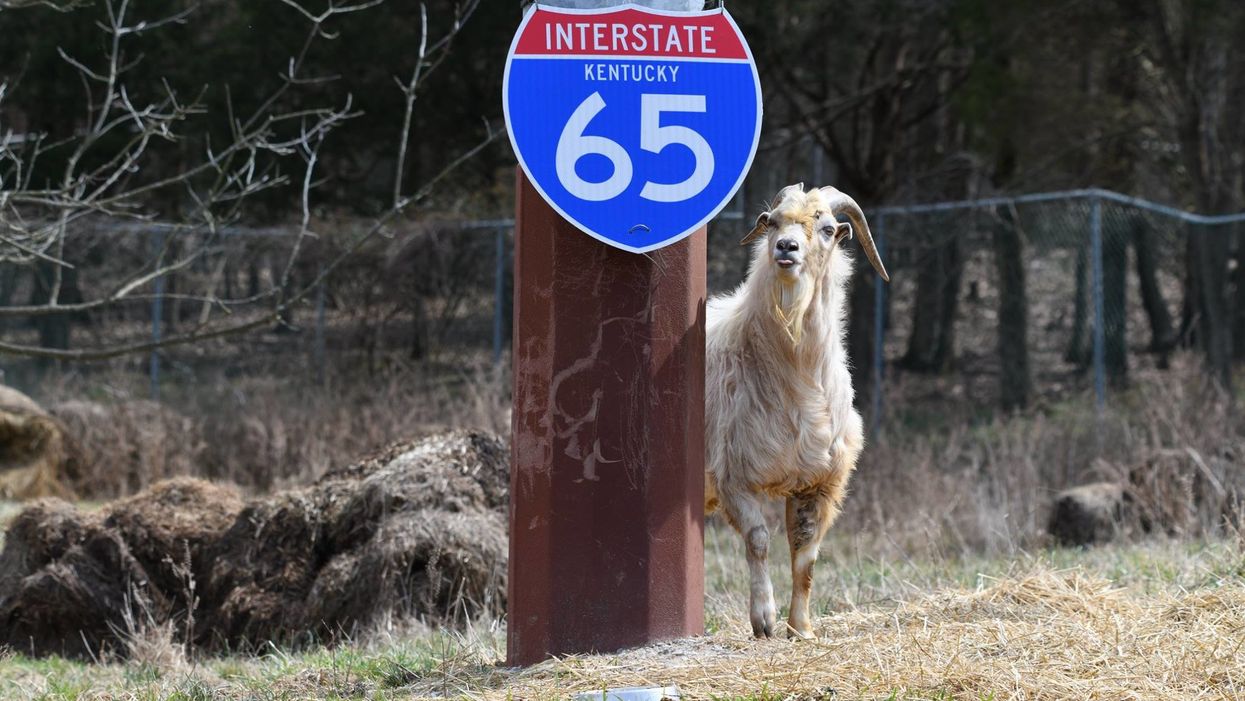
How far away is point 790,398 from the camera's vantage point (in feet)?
18.4

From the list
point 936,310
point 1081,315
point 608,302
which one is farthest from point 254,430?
point 608,302

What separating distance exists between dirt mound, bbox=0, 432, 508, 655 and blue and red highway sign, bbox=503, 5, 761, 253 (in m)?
3.53

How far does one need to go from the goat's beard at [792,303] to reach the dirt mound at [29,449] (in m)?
10.3

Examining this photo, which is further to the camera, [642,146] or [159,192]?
[159,192]

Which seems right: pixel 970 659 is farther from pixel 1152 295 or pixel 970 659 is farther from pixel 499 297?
pixel 1152 295

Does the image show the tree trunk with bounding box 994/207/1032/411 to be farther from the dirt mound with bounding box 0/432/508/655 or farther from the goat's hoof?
the goat's hoof

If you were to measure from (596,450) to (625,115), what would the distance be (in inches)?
45.9

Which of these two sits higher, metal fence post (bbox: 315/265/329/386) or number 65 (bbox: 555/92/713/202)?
number 65 (bbox: 555/92/713/202)

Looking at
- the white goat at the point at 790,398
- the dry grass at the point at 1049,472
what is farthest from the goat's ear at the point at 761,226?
the dry grass at the point at 1049,472

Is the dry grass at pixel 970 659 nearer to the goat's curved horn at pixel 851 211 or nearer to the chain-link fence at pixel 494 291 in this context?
the goat's curved horn at pixel 851 211

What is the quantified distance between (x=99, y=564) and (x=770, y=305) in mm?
5076

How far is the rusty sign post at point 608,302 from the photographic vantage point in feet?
16.2

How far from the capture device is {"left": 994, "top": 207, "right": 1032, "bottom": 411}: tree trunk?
1688 centimetres

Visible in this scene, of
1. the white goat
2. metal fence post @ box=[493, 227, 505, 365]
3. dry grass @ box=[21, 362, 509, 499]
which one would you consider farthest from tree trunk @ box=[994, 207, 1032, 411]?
the white goat
